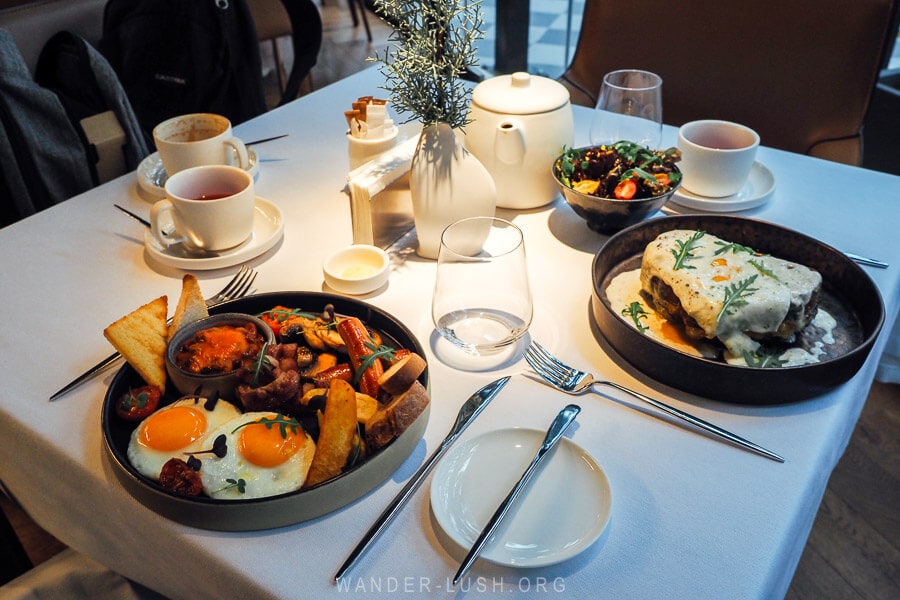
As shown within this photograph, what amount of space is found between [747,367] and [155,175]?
1.21m

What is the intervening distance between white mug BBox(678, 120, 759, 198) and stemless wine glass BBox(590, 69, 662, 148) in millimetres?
61

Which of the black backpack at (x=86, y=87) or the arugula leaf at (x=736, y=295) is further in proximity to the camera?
the black backpack at (x=86, y=87)

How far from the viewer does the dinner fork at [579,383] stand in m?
0.81

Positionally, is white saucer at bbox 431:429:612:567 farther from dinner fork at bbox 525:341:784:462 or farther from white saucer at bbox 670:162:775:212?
white saucer at bbox 670:162:775:212

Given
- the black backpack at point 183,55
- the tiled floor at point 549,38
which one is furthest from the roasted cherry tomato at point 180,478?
the tiled floor at point 549,38

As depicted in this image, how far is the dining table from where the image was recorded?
0.68m

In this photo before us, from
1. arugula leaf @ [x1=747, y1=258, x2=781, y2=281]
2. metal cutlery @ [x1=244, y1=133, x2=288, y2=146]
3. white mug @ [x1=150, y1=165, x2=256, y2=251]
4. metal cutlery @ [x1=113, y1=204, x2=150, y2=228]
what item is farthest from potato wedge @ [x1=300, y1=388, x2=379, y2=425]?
metal cutlery @ [x1=244, y1=133, x2=288, y2=146]

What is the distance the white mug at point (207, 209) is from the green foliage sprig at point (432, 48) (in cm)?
34

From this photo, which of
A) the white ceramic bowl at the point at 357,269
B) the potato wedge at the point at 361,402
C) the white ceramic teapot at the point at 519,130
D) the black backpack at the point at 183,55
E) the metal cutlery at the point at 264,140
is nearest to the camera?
the potato wedge at the point at 361,402

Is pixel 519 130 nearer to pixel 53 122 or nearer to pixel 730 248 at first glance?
pixel 730 248

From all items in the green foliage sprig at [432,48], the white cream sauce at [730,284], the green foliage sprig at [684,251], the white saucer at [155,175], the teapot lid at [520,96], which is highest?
the green foliage sprig at [432,48]

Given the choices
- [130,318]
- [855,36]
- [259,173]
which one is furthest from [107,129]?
[855,36]

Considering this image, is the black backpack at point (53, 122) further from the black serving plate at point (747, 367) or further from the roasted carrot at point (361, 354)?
the black serving plate at point (747, 367)

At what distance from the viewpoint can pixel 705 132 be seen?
4.42 feet
